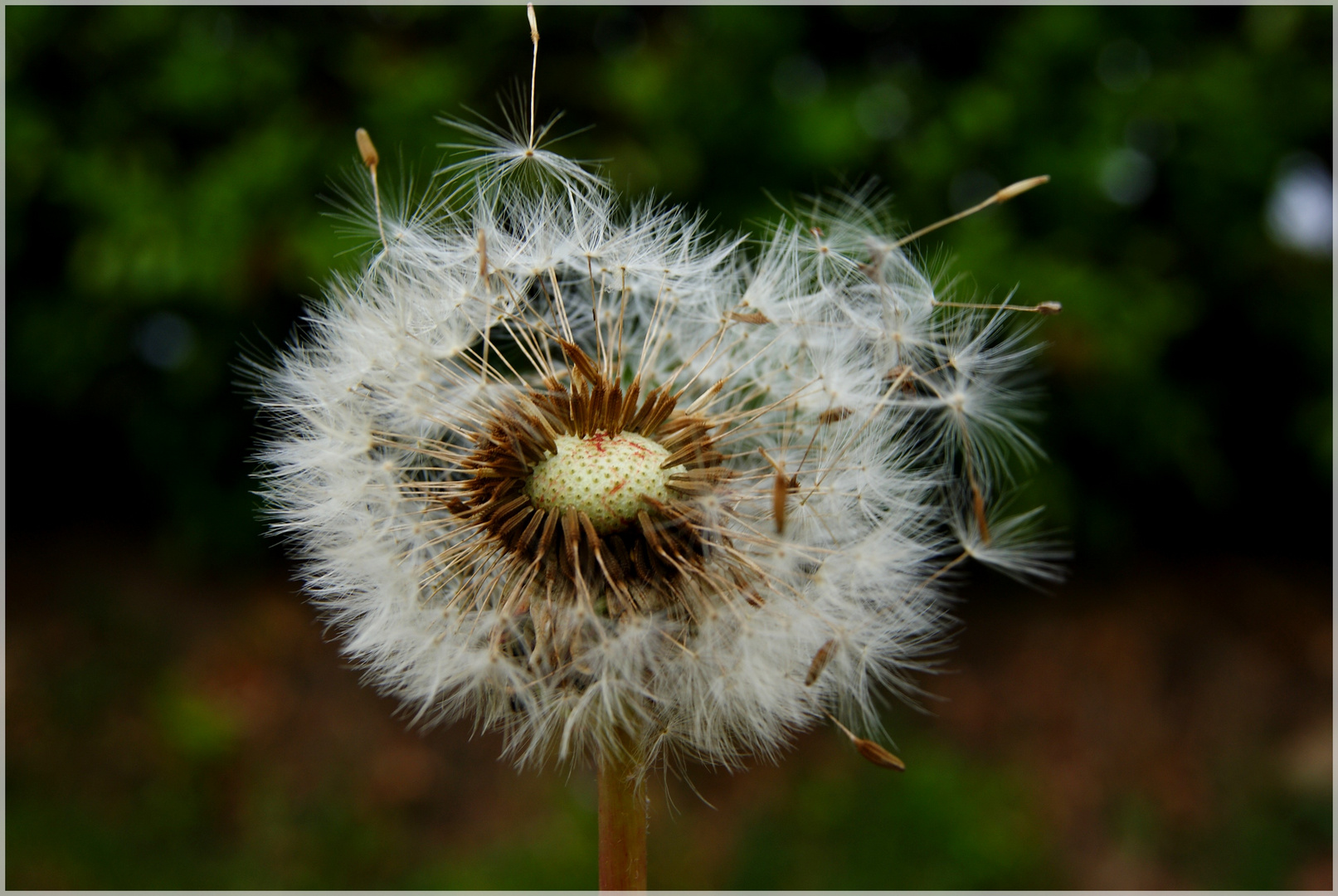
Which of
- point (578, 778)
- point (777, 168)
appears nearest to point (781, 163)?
point (777, 168)

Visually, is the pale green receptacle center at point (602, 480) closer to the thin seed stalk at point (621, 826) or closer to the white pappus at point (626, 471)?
the white pappus at point (626, 471)

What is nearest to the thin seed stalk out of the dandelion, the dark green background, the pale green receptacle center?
the dandelion

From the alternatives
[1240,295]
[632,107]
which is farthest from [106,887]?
[1240,295]

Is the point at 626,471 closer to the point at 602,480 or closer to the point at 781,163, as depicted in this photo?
the point at 602,480

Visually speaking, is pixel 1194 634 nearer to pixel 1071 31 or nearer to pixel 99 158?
pixel 1071 31

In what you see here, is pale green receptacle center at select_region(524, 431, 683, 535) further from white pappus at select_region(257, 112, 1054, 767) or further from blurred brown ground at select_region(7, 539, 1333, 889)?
blurred brown ground at select_region(7, 539, 1333, 889)

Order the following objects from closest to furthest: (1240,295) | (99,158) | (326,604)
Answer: (326,604), (99,158), (1240,295)
